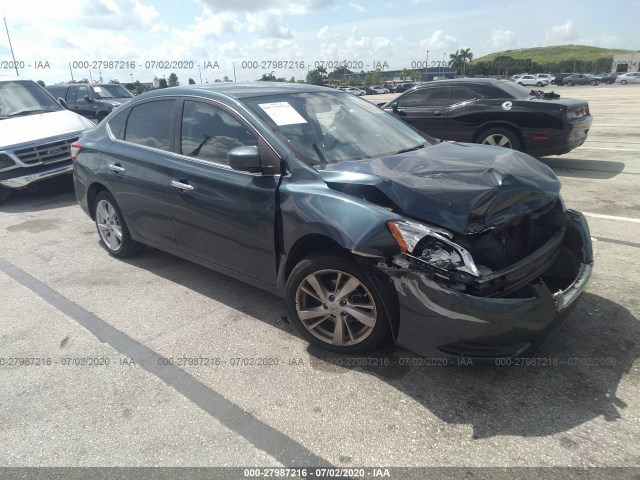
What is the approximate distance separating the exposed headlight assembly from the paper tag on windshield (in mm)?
1295

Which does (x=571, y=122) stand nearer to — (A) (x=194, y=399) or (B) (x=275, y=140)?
(B) (x=275, y=140)

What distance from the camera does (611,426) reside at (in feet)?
7.75

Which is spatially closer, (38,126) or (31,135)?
(31,135)

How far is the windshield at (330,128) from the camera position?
3.36 metres

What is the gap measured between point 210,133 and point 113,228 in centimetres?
191

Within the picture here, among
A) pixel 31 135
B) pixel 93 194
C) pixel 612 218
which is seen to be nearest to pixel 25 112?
pixel 31 135

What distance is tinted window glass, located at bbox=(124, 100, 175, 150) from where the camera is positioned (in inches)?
160

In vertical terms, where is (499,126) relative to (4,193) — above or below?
above

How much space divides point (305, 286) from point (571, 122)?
6643mm

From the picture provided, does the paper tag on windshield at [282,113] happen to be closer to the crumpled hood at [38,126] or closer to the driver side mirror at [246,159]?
the driver side mirror at [246,159]

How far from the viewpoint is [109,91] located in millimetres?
16109

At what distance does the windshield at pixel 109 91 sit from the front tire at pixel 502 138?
511 inches

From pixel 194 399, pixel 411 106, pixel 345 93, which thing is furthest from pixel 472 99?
pixel 194 399

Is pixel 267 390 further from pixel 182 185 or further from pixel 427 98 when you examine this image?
pixel 427 98
